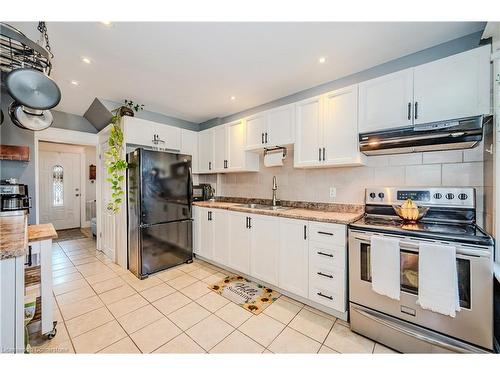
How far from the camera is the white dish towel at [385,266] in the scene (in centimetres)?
148

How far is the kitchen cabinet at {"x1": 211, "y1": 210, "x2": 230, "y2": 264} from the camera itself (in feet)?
9.06

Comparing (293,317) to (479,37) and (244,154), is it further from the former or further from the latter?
(479,37)

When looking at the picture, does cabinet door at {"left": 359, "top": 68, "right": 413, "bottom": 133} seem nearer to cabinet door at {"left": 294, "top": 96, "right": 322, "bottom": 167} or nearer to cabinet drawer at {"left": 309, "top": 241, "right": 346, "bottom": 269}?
cabinet door at {"left": 294, "top": 96, "right": 322, "bottom": 167}

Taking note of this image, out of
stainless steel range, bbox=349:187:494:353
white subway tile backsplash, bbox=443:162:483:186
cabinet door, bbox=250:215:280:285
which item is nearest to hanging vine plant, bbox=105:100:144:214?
cabinet door, bbox=250:215:280:285

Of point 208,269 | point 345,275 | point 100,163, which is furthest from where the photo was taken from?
point 100,163

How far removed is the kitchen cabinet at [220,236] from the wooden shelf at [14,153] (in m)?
2.56

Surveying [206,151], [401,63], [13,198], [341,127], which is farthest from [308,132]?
[13,198]

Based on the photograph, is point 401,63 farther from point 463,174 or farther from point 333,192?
point 333,192

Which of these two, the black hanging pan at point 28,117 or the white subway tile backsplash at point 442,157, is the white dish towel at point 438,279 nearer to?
the white subway tile backsplash at point 442,157

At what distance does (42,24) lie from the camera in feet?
4.92

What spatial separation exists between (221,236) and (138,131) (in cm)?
190

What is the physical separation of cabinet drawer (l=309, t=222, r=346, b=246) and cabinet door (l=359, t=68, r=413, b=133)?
96 centimetres
